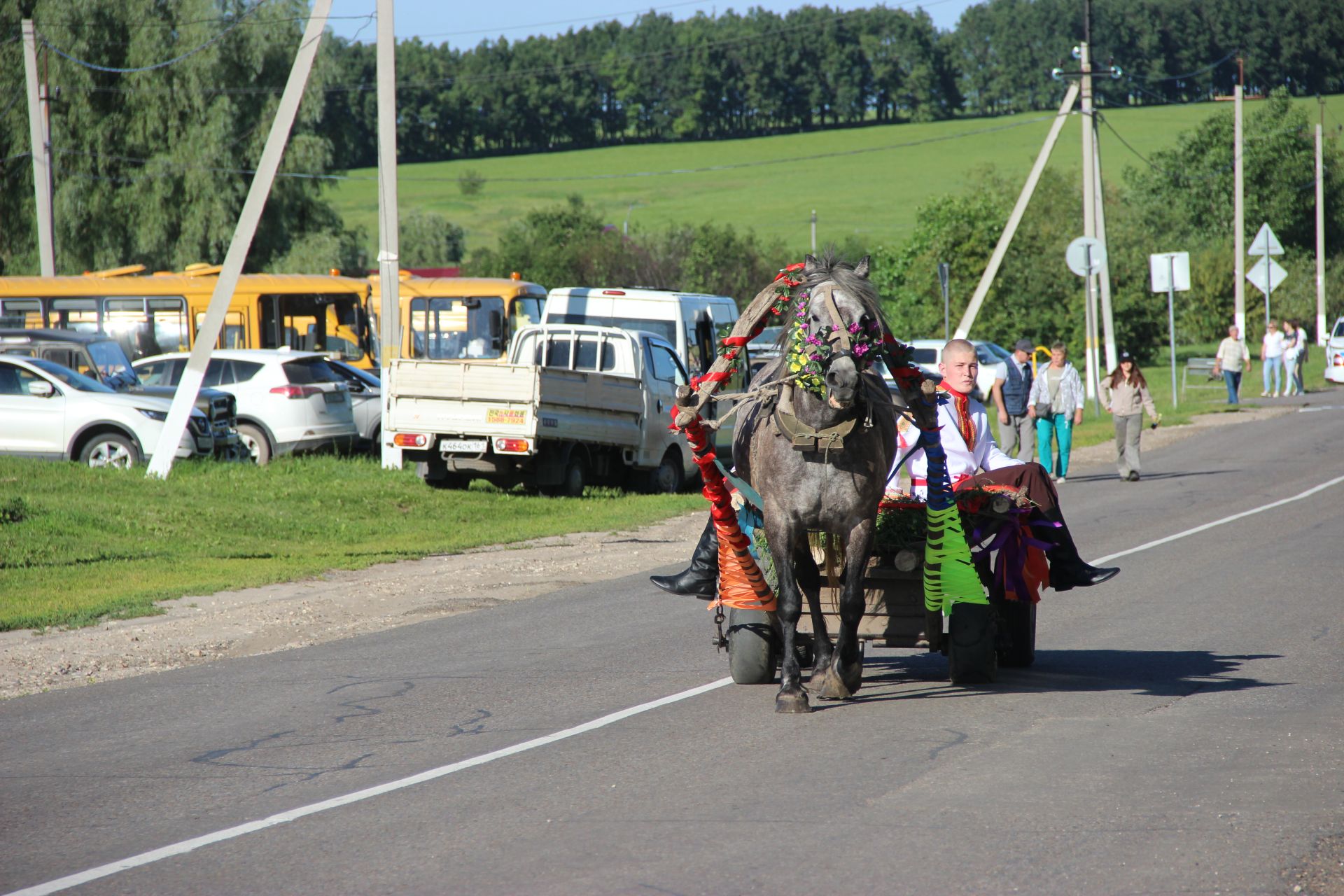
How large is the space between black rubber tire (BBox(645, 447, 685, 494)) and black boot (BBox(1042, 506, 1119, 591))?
13740mm

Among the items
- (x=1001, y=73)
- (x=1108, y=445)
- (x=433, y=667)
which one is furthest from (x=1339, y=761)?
(x=1001, y=73)

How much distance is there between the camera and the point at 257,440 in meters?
22.8

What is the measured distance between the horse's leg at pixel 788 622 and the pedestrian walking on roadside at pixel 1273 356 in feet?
115

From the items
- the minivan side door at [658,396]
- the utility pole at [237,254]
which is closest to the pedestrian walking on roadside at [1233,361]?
the minivan side door at [658,396]

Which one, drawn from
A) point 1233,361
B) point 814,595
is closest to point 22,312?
point 1233,361

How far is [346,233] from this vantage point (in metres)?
53.1

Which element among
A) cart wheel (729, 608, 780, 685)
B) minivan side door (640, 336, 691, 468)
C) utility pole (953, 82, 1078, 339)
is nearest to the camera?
cart wheel (729, 608, 780, 685)

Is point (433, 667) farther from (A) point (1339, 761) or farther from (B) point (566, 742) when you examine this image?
(A) point (1339, 761)

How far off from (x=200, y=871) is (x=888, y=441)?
12.9ft

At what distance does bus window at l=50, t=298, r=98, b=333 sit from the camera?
33656 mm

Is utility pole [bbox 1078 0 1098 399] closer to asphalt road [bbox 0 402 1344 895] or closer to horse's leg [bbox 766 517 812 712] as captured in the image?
asphalt road [bbox 0 402 1344 895]

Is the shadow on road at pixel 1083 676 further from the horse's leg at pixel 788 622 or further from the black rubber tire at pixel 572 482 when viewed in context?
the black rubber tire at pixel 572 482

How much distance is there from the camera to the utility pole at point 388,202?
2152cm

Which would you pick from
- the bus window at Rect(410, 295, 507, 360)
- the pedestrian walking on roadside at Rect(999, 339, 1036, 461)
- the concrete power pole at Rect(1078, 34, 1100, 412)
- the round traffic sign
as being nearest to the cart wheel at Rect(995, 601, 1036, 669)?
the pedestrian walking on roadside at Rect(999, 339, 1036, 461)
